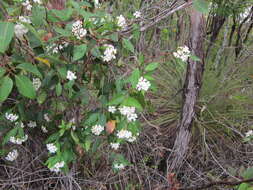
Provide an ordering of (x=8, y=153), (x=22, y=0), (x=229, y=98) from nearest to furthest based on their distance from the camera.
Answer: (x=22, y=0)
(x=8, y=153)
(x=229, y=98)

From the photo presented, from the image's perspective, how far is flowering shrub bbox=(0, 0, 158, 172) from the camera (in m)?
0.87

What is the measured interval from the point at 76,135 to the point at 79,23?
50 cm

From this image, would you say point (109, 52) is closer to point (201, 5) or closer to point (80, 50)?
point (80, 50)

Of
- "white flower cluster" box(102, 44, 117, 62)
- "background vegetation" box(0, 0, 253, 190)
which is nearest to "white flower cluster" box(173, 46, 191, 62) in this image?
"background vegetation" box(0, 0, 253, 190)

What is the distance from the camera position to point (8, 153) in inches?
51.6

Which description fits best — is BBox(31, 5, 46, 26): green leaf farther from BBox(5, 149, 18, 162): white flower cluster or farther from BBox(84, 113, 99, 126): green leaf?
BBox(5, 149, 18, 162): white flower cluster

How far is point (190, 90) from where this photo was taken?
1.47m

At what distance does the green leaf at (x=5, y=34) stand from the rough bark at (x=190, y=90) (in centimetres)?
94

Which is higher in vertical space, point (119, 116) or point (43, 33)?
point (43, 33)

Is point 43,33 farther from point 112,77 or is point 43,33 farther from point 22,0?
point 112,77

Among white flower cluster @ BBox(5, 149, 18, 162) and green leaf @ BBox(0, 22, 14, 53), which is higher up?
green leaf @ BBox(0, 22, 14, 53)

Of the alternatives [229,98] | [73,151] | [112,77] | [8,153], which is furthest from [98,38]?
[229,98]

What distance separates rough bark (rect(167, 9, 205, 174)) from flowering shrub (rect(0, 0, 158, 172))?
0.35 m

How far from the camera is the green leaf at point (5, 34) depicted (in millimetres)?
701
